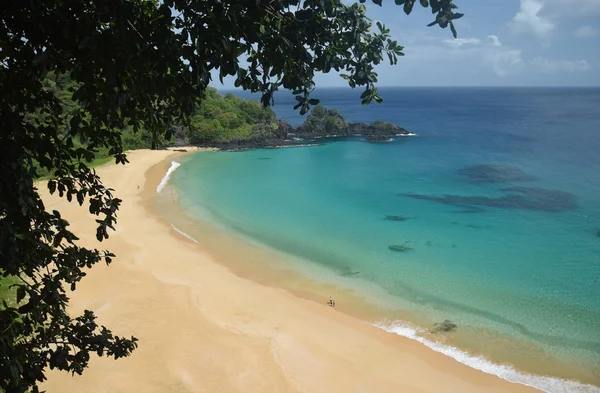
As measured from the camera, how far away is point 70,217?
2278cm

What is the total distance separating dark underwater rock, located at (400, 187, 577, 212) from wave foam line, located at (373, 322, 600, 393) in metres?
18.3

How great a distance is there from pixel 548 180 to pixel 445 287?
2463cm

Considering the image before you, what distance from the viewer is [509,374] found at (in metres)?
11.9

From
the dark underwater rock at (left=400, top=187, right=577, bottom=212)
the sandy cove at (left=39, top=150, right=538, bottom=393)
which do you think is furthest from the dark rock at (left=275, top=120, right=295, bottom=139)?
the sandy cove at (left=39, top=150, right=538, bottom=393)

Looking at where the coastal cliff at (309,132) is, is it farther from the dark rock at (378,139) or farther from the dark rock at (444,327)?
the dark rock at (444,327)

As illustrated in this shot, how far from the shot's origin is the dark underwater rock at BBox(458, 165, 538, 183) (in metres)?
37.2

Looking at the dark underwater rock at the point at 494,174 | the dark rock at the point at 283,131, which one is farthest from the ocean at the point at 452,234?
the dark rock at the point at 283,131

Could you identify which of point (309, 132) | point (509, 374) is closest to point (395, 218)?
point (509, 374)

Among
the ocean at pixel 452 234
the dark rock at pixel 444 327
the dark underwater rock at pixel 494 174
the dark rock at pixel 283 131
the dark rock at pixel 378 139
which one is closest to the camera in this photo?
the ocean at pixel 452 234

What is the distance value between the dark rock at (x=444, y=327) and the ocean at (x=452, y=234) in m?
0.10

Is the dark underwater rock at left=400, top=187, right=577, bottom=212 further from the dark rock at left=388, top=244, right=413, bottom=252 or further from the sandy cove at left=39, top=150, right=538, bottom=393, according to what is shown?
the sandy cove at left=39, top=150, right=538, bottom=393

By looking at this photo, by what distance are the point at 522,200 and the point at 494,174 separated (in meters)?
9.36

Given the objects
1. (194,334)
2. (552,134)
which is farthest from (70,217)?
(552,134)

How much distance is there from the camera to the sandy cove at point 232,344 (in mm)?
10859
